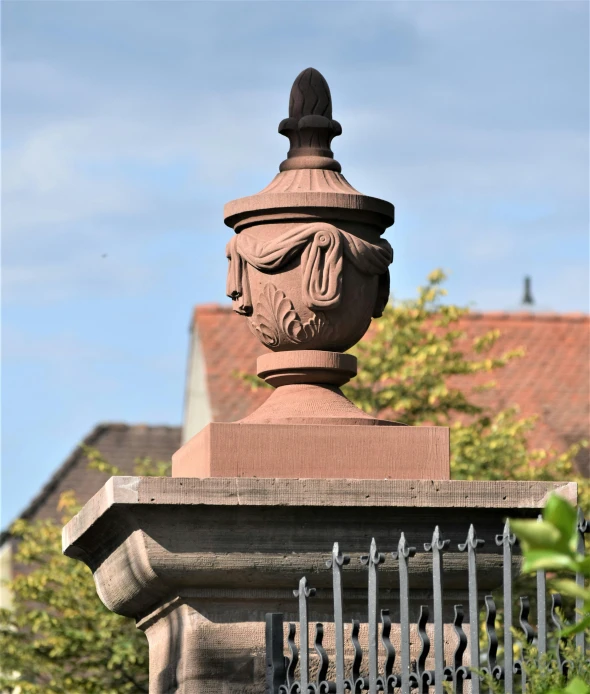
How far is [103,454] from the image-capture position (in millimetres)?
29969

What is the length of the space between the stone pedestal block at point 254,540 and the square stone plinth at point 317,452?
157mm

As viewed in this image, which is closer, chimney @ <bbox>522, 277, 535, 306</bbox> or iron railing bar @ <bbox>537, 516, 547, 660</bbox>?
iron railing bar @ <bbox>537, 516, 547, 660</bbox>

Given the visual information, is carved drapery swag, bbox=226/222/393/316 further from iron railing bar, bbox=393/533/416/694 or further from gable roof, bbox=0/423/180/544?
gable roof, bbox=0/423/180/544

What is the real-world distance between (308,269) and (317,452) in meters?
0.57

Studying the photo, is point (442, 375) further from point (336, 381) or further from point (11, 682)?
point (336, 381)

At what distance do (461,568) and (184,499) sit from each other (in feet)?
2.91

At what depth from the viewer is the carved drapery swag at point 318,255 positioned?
4262mm

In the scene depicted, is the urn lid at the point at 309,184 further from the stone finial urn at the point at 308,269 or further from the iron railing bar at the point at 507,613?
the iron railing bar at the point at 507,613

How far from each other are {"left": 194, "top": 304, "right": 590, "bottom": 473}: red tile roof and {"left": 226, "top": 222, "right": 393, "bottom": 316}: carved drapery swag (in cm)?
1606

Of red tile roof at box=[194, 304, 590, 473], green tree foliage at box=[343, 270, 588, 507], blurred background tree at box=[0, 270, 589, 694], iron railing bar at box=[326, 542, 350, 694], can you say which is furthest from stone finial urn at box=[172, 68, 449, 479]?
red tile roof at box=[194, 304, 590, 473]

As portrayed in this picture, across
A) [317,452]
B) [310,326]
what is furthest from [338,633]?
[310,326]

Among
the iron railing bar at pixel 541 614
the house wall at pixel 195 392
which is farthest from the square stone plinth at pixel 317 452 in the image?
the house wall at pixel 195 392

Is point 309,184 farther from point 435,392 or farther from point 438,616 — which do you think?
point 435,392

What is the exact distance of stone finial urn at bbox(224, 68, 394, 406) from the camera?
4.27 metres
